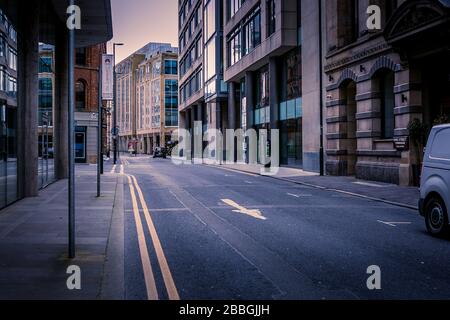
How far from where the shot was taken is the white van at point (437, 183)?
963 cm

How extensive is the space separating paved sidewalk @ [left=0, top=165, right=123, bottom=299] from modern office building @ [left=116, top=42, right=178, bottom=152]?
9992cm

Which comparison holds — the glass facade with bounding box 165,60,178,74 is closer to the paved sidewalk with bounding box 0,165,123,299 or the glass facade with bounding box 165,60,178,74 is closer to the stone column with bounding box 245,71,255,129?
the stone column with bounding box 245,71,255,129

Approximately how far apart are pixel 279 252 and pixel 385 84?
17.5 m

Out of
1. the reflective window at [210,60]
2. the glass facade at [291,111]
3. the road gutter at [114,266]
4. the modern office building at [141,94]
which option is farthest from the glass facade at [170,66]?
the road gutter at [114,266]

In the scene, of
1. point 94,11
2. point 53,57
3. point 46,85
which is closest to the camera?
point 94,11

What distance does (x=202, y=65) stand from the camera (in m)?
64.0

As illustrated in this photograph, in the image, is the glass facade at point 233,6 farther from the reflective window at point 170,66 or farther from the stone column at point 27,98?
the reflective window at point 170,66

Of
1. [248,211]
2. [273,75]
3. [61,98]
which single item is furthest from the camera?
[273,75]

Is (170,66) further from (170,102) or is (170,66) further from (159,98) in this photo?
(170,102)

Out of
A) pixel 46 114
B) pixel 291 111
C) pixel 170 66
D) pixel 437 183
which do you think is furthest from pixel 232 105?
pixel 170 66

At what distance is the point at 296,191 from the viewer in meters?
19.6
